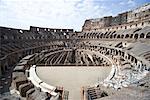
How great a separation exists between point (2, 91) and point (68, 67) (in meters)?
9.62

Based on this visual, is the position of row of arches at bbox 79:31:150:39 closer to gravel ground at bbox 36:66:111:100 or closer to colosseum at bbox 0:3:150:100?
colosseum at bbox 0:3:150:100

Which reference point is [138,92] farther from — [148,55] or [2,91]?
[148,55]

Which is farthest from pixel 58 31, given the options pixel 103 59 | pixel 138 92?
pixel 138 92

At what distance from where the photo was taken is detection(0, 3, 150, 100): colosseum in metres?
14.4

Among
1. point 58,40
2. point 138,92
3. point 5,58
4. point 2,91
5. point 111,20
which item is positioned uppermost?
point 111,20

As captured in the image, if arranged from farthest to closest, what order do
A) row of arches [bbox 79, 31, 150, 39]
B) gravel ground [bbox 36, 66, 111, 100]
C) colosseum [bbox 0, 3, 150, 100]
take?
row of arches [bbox 79, 31, 150, 39]
gravel ground [bbox 36, 66, 111, 100]
colosseum [bbox 0, 3, 150, 100]

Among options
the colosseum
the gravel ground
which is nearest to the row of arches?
the colosseum

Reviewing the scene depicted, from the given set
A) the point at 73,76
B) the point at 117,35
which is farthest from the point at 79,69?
the point at 117,35

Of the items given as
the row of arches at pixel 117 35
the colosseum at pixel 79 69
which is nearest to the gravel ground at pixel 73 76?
the colosseum at pixel 79 69

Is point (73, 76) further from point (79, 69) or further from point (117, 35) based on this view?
point (117, 35)

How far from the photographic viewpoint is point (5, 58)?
25641 mm

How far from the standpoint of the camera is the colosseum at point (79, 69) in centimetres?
1444

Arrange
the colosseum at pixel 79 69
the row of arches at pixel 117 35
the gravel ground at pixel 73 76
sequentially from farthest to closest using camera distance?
the row of arches at pixel 117 35 → the gravel ground at pixel 73 76 → the colosseum at pixel 79 69

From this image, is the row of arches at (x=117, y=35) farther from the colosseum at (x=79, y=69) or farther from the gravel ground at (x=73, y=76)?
the gravel ground at (x=73, y=76)
